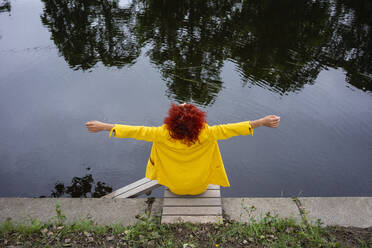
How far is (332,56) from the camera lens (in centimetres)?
786

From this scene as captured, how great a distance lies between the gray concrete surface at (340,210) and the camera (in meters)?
3.20

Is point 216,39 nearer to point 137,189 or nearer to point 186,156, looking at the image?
point 137,189

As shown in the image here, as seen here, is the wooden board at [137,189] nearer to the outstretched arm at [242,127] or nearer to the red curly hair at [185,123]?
the red curly hair at [185,123]

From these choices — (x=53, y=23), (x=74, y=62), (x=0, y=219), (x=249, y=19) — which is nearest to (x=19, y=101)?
(x=74, y=62)

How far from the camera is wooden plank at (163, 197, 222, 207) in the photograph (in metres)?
3.34

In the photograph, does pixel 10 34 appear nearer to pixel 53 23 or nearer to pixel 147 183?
pixel 53 23

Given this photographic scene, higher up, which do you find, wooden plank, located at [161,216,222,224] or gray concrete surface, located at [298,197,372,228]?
gray concrete surface, located at [298,197,372,228]

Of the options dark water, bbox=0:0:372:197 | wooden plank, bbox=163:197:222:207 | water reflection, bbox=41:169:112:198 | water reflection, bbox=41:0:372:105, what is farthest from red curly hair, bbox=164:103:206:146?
water reflection, bbox=41:0:372:105

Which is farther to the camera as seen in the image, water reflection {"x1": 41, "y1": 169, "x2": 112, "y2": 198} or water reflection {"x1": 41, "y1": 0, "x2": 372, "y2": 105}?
water reflection {"x1": 41, "y1": 0, "x2": 372, "y2": 105}

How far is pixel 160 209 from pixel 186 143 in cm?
95

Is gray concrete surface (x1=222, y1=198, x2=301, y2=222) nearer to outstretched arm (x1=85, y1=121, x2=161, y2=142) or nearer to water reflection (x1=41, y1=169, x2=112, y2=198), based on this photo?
outstretched arm (x1=85, y1=121, x2=161, y2=142)

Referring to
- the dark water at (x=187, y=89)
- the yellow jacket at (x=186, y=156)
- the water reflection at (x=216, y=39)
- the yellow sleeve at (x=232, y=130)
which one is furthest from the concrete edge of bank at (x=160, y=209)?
the water reflection at (x=216, y=39)

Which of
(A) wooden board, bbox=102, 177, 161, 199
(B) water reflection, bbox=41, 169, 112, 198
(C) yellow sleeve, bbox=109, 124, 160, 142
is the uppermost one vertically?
(C) yellow sleeve, bbox=109, 124, 160, 142

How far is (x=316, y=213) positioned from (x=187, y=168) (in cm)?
159
